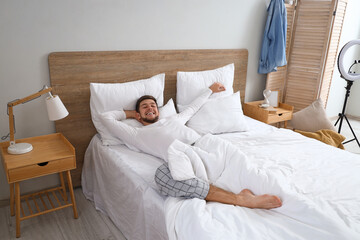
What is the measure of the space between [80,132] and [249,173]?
1519mm

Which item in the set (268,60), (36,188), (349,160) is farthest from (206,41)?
(36,188)

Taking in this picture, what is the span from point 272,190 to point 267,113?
1.74 meters

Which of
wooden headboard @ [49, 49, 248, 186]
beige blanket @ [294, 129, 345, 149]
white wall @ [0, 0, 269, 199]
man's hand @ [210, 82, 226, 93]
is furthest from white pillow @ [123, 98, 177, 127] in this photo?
beige blanket @ [294, 129, 345, 149]

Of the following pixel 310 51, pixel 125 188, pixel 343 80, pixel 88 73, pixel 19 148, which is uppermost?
pixel 310 51

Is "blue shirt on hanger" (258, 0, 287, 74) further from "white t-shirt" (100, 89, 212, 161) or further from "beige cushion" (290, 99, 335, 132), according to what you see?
"white t-shirt" (100, 89, 212, 161)

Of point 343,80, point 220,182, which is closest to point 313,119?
point 343,80

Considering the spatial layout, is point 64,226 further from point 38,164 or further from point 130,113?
point 130,113

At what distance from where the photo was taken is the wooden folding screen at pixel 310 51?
3.40 m

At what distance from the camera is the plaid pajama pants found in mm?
1572

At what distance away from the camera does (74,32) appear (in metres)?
2.30

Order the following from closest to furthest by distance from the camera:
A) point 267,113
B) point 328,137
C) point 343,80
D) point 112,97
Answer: point 112,97
point 328,137
point 267,113
point 343,80

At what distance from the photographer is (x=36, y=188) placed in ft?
8.03

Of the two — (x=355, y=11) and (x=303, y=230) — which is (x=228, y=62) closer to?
(x=303, y=230)

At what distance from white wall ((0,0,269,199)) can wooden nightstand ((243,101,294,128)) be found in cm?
84
